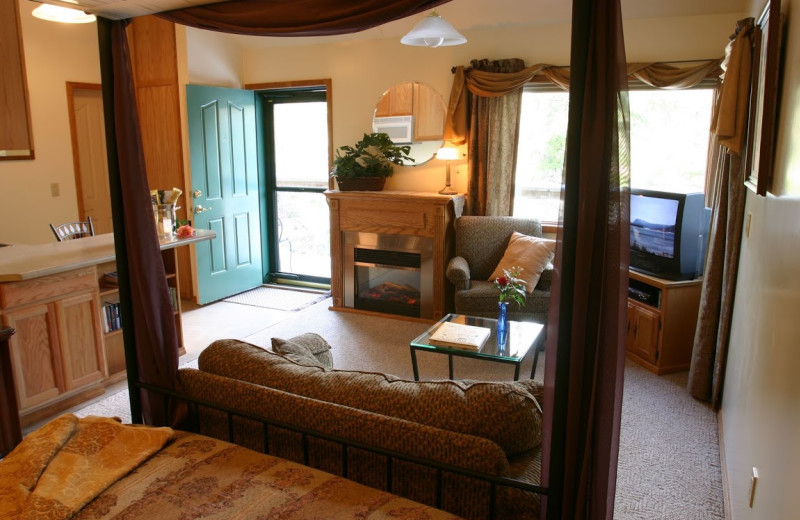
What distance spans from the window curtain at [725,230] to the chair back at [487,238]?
1.64 m

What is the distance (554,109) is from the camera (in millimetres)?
4770

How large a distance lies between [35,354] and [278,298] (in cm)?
280

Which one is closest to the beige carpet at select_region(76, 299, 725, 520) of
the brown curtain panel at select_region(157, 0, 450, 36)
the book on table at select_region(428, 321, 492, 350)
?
the book on table at select_region(428, 321, 492, 350)

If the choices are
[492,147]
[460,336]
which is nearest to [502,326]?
[460,336]

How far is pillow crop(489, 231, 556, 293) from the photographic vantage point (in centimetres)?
433

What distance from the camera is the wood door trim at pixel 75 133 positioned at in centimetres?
496

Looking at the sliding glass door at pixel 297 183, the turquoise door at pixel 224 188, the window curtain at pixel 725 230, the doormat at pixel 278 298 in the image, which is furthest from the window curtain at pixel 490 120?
the turquoise door at pixel 224 188

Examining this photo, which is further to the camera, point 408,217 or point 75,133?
point 75,133

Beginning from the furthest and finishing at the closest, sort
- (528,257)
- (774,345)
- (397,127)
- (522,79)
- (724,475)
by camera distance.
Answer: (397,127) → (522,79) → (528,257) → (724,475) → (774,345)

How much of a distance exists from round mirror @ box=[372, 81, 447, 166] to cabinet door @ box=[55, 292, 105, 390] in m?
3.00

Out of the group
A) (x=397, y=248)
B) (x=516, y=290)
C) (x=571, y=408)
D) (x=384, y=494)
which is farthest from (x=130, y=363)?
(x=397, y=248)

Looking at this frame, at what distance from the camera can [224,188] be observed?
562 cm

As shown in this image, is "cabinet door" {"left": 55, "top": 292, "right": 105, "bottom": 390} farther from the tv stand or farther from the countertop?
the tv stand

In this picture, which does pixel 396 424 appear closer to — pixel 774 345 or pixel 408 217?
pixel 774 345
